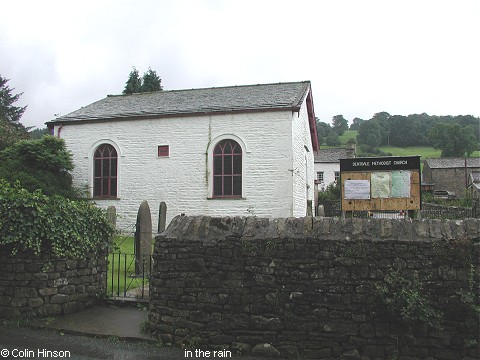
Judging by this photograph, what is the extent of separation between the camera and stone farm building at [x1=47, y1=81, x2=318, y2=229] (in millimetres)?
17875

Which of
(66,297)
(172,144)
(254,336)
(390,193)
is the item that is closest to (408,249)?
(254,336)

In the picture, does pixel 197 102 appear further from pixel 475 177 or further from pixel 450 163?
pixel 450 163

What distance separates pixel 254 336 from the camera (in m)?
5.38

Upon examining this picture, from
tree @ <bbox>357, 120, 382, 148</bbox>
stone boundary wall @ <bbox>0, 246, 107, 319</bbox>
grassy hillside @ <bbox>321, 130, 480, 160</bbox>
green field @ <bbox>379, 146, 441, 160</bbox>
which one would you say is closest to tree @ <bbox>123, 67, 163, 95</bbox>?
stone boundary wall @ <bbox>0, 246, 107, 319</bbox>

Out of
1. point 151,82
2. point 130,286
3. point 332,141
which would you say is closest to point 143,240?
point 130,286

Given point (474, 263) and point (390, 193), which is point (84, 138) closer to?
point (390, 193)

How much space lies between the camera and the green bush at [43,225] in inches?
245

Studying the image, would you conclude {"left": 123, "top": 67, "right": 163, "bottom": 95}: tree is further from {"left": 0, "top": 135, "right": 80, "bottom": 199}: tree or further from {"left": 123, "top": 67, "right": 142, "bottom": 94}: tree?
{"left": 0, "top": 135, "right": 80, "bottom": 199}: tree

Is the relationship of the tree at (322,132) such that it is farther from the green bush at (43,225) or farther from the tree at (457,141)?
the green bush at (43,225)

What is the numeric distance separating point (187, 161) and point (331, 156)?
36.8m

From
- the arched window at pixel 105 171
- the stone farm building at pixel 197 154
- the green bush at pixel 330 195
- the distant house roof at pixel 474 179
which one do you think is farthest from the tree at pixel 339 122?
the arched window at pixel 105 171

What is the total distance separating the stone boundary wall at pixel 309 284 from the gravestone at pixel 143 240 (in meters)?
3.54

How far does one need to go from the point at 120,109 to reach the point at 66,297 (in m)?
16.0

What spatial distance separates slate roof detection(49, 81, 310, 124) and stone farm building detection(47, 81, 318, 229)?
6 centimetres
